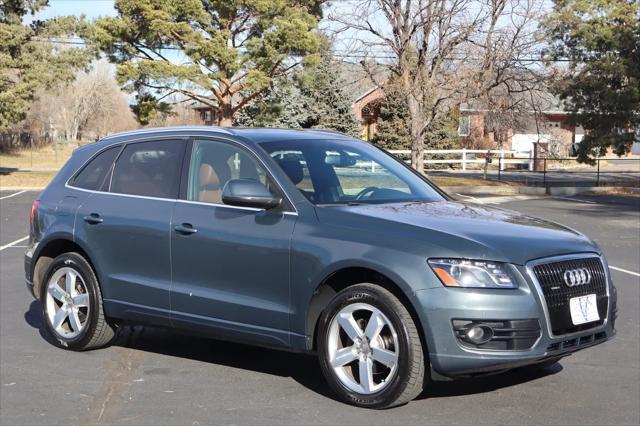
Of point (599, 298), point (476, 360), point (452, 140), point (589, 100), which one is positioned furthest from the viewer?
point (452, 140)

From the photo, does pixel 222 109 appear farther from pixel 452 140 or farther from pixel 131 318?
pixel 131 318

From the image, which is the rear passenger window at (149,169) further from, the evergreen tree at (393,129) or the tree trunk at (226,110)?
the evergreen tree at (393,129)

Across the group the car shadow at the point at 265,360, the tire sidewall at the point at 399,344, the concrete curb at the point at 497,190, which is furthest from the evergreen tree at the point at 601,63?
the tire sidewall at the point at 399,344

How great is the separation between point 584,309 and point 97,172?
394 cm

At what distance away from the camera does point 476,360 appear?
4.82 metres

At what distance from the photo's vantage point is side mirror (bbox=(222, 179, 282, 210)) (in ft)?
18.2

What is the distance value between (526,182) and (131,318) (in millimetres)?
29937

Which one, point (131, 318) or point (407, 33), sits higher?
point (407, 33)

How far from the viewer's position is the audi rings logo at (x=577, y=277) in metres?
5.07

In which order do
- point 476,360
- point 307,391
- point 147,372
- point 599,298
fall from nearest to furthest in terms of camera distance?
point 476,360 < point 599,298 < point 307,391 < point 147,372

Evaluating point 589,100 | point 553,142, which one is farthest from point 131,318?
point 553,142

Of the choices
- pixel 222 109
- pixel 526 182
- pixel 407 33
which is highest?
pixel 407 33

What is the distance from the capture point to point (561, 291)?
5.01 m

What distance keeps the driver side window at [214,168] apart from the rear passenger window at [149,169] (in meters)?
0.15
